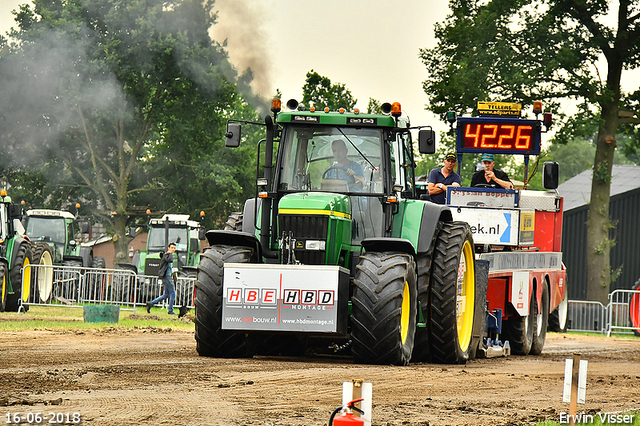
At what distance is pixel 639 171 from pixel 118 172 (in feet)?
79.1

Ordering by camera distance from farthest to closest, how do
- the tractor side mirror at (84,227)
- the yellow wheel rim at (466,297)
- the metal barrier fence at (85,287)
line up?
1. the tractor side mirror at (84,227)
2. the metal barrier fence at (85,287)
3. the yellow wheel rim at (466,297)

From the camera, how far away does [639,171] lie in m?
45.7

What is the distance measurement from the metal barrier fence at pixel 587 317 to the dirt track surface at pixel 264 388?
14471 millimetres

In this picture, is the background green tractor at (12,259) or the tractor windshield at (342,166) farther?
the background green tractor at (12,259)

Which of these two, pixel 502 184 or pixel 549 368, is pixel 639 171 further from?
pixel 549 368

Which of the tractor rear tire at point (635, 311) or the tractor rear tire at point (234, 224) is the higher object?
the tractor rear tire at point (234, 224)

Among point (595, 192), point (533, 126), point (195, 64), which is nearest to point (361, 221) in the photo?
point (533, 126)

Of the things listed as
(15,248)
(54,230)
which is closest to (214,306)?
(15,248)

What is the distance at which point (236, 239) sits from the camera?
36.9ft

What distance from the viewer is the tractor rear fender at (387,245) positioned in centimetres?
1071

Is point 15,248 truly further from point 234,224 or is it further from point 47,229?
point 234,224

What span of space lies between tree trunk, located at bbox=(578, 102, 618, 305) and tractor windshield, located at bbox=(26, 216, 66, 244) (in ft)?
53.9

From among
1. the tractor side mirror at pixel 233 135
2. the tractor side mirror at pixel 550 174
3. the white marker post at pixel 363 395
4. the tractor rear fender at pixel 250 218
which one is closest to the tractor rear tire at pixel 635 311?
the tractor side mirror at pixel 550 174

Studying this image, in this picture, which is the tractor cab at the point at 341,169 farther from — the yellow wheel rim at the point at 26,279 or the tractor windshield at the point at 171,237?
the tractor windshield at the point at 171,237
